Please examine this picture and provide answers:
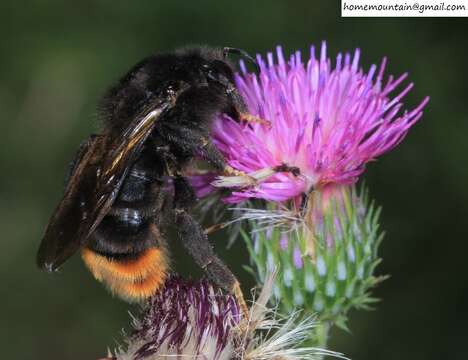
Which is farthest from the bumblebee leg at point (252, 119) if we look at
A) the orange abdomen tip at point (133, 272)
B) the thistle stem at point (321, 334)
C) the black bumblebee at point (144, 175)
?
the thistle stem at point (321, 334)

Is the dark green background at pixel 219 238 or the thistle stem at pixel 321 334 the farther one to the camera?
the dark green background at pixel 219 238

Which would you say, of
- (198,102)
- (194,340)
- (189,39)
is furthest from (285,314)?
(189,39)

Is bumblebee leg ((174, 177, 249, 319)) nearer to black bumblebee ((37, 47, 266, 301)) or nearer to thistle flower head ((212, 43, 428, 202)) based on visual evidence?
black bumblebee ((37, 47, 266, 301))

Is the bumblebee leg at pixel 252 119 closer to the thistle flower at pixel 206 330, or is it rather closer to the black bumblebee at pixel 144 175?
the black bumblebee at pixel 144 175

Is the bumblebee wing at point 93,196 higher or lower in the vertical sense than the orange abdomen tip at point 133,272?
higher

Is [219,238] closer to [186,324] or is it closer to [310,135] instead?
[310,135]

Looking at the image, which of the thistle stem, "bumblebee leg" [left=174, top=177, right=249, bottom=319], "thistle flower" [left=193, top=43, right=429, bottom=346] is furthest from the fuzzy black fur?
the thistle stem

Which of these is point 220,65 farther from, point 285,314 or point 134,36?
point 134,36
